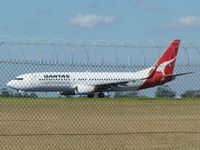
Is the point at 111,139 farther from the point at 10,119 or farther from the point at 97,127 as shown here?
the point at 10,119

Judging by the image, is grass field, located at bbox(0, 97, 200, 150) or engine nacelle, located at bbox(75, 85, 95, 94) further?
engine nacelle, located at bbox(75, 85, 95, 94)

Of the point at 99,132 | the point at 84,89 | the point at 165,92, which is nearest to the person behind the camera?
the point at 165,92

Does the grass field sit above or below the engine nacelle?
above

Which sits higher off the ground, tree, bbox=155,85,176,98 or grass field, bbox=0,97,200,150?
tree, bbox=155,85,176,98

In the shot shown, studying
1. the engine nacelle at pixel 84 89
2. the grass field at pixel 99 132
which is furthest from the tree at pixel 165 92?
the engine nacelle at pixel 84 89

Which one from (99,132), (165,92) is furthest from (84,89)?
(165,92)

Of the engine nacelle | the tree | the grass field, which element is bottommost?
the engine nacelle

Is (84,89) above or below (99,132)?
below

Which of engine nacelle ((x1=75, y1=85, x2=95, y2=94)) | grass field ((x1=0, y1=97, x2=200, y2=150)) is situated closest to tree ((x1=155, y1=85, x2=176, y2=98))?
grass field ((x1=0, y1=97, x2=200, y2=150))

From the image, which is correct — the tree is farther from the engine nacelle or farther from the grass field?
the engine nacelle

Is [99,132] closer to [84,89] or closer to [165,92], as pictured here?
[165,92]

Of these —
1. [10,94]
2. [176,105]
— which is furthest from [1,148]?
[176,105]

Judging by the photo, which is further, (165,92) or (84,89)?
(84,89)

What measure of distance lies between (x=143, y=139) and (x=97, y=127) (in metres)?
3.92
